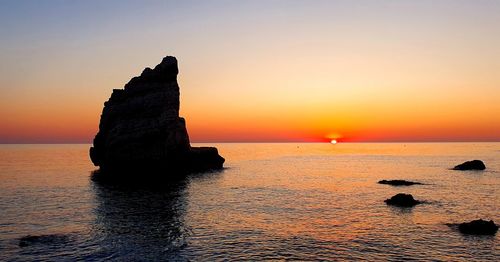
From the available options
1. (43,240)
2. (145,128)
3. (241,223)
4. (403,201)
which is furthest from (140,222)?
(145,128)

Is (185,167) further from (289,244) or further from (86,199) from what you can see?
(289,244)

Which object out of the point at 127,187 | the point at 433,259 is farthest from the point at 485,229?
the point at 127,187

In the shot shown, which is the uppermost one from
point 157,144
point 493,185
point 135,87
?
point 135,87

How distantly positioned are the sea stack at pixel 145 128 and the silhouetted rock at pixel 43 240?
6151 cm

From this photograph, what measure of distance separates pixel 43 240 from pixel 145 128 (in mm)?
63807

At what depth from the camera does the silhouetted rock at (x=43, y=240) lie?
35094mm

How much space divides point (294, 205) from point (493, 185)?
47.6 meters

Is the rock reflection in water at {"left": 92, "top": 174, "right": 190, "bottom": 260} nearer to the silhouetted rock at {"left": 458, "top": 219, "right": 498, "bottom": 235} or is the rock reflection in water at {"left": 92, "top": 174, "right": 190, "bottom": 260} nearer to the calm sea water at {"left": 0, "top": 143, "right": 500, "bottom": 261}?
the calm sea water at {"left": 0, "top": 143, "right": 500, "bottom": 261}

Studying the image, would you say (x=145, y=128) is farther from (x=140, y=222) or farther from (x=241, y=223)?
(x=241, y=223)

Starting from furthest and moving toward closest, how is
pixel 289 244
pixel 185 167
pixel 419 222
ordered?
pixel 185 167
pixel 419 222
pixel 289 244

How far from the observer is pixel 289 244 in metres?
35.3

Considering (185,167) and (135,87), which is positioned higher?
(135,87)

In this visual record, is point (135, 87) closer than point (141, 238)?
No

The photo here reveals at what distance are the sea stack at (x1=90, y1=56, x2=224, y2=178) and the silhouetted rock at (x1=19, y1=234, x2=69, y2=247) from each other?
202 feet
